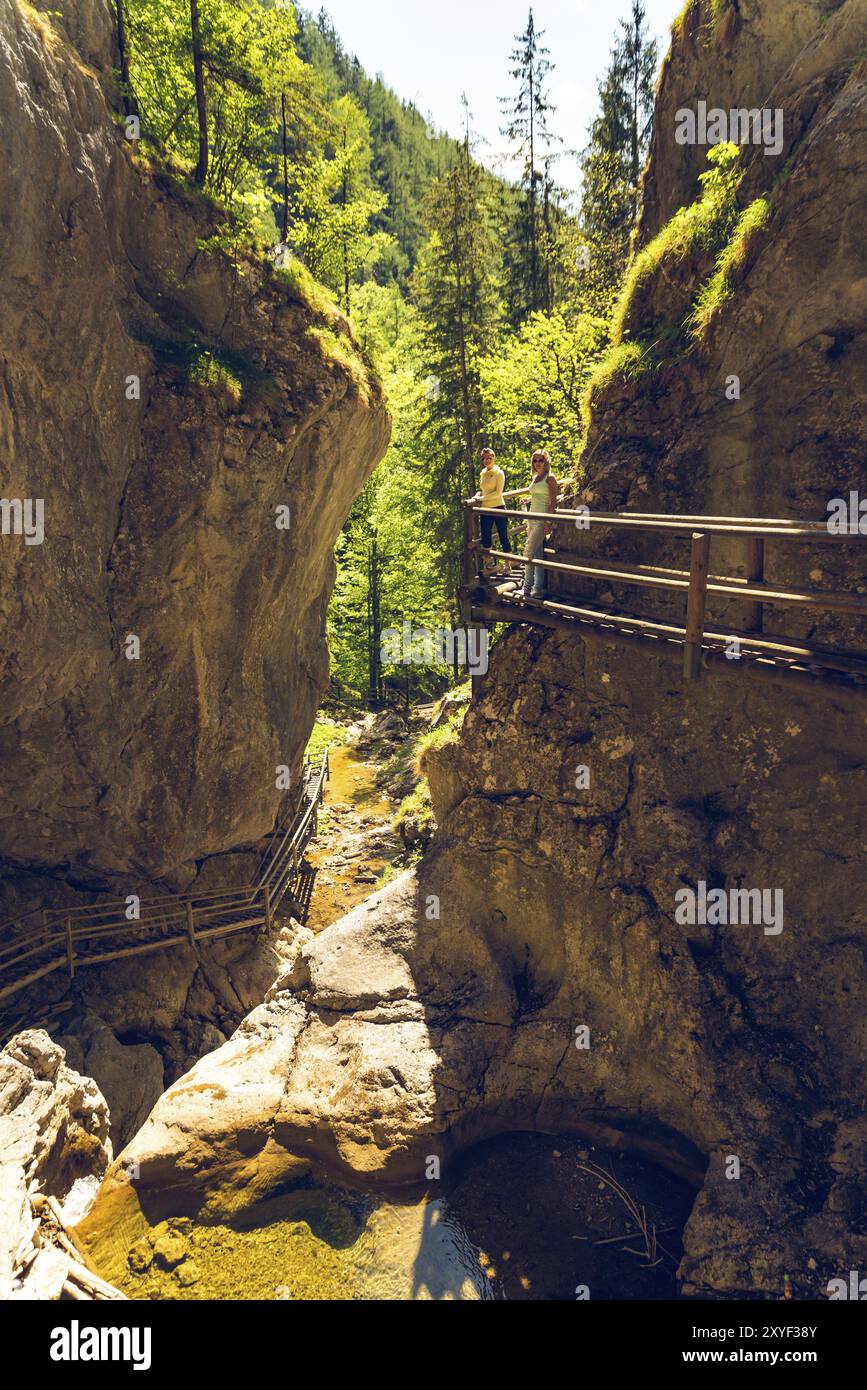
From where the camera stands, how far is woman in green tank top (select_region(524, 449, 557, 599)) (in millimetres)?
9734

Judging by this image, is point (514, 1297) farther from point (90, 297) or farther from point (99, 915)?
point (90, 297)

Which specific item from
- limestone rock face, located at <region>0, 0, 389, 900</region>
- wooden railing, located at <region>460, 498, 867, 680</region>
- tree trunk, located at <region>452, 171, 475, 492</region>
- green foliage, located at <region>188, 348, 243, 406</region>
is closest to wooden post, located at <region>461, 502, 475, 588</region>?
wooden railing, located at <region>460, 498, 867, 680</region>

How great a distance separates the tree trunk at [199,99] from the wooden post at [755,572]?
48.4 ft

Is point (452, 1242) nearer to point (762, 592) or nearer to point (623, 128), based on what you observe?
point (762, 592)

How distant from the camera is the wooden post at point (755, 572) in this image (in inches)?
260

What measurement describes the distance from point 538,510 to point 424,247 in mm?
22941

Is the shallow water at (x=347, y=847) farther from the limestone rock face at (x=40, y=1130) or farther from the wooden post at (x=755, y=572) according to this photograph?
the wooden post at (x=755, y=572)

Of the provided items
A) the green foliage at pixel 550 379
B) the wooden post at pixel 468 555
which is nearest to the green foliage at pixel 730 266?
the wooden post at pixel 468 555

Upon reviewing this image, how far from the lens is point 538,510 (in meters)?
9.91

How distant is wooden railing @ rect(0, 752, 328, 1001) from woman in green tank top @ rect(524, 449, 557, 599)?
10.6 m

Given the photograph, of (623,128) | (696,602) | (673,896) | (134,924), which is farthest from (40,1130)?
(623,128)

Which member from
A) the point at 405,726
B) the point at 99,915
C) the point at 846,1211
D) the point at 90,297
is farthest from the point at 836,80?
the point at 405,726

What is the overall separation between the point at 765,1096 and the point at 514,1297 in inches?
128

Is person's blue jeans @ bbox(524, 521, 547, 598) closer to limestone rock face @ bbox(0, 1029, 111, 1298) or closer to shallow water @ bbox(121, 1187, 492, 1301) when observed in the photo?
shallow water @ bbox(121, 1187, 492, 1301)
